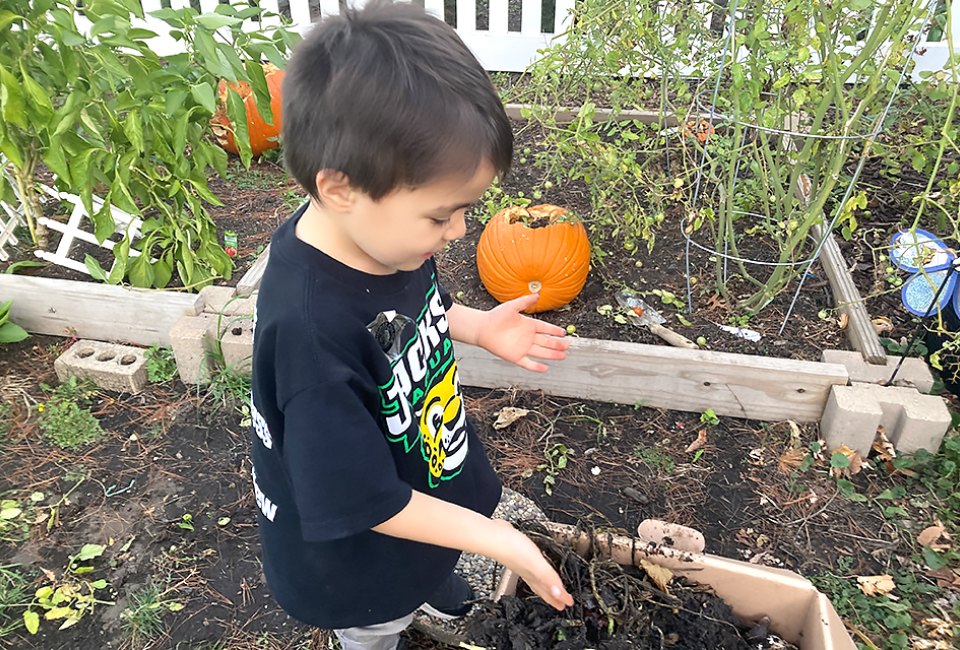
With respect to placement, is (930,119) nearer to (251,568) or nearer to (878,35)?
(878,35)

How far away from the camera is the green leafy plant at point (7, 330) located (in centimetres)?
301

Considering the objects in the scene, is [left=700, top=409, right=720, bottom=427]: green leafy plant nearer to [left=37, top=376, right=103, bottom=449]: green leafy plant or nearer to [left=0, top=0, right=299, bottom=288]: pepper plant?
[left=0, top=0, right=299, bottom=288]: pepper plant

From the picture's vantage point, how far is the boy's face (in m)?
1.12

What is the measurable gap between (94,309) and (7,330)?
37 centimetres

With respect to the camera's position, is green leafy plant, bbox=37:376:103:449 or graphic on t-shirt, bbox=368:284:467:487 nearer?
graphic on t-shirt, bbox=368:284:467:487

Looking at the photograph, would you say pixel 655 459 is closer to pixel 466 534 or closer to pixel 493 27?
pixel 466 534

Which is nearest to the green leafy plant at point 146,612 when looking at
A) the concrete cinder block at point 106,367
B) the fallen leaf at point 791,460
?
the concrete cinder block at point 106,367

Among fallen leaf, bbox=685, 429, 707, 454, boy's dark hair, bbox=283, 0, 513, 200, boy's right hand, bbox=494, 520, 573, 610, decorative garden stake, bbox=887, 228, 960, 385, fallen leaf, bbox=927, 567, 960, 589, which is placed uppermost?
boy's dark hair, bbox=283, 0, 513, 200

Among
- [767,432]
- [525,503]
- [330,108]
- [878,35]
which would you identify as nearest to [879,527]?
[767,432]

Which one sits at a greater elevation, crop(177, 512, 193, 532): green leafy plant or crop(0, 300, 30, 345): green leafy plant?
crop(0, 300, 30, 345): green leafy plant

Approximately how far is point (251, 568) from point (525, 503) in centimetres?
93

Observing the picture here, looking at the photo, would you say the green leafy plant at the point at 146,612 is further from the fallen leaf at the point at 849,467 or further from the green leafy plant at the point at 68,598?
the fallen leaf at the point at 849,467

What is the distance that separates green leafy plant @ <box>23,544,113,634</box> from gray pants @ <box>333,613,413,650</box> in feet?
3.20

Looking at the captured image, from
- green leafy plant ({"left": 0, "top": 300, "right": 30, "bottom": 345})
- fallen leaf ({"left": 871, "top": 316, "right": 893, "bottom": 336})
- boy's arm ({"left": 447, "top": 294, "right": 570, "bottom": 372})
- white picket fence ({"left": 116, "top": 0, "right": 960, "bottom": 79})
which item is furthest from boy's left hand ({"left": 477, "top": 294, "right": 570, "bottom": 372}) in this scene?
white picket fence ({"left": 116, "top": 0, "right": 960, "bottom": 79})
